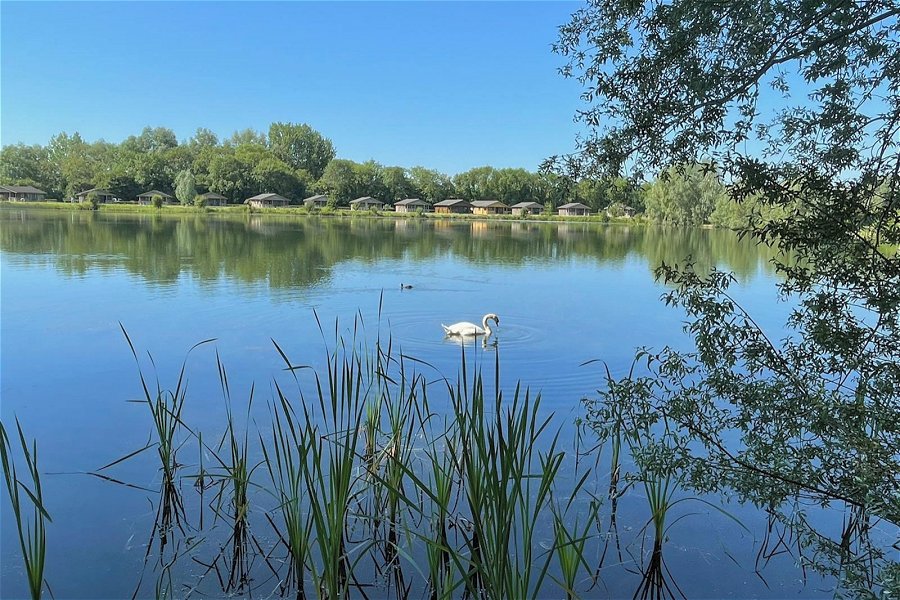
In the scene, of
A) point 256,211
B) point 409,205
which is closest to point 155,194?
point 256,211

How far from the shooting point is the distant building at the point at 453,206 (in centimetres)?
7381

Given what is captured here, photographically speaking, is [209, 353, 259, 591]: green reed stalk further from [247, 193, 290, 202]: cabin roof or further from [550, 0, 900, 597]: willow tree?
[247, 193, 290, 202]: cabin roof

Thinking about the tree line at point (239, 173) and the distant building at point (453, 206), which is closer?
the tree line at point (239, 173)

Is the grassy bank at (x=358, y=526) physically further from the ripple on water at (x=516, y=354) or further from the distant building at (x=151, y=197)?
the distant building at (x=151, y=197)

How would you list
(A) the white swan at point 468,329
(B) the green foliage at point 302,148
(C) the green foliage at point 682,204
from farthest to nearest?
(B) the green foliage at point 302,148
(C) the green foliage at point 682,204
(A) the white swan at point 468,329

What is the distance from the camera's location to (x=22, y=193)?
2544 inches

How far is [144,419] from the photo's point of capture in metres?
5.59

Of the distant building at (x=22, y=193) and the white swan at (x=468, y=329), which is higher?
the distant building at (x=22, y=193)

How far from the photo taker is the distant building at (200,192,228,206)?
64.7 meters

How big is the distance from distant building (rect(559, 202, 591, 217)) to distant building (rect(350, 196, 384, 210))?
2117cm

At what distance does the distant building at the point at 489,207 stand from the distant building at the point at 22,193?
4793 centimetres

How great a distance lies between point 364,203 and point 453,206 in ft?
36.4

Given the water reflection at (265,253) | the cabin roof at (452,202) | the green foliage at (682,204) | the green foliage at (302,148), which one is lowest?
the water reflection at (265,253)

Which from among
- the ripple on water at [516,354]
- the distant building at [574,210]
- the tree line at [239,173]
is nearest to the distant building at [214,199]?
the tree line at [239,173]
